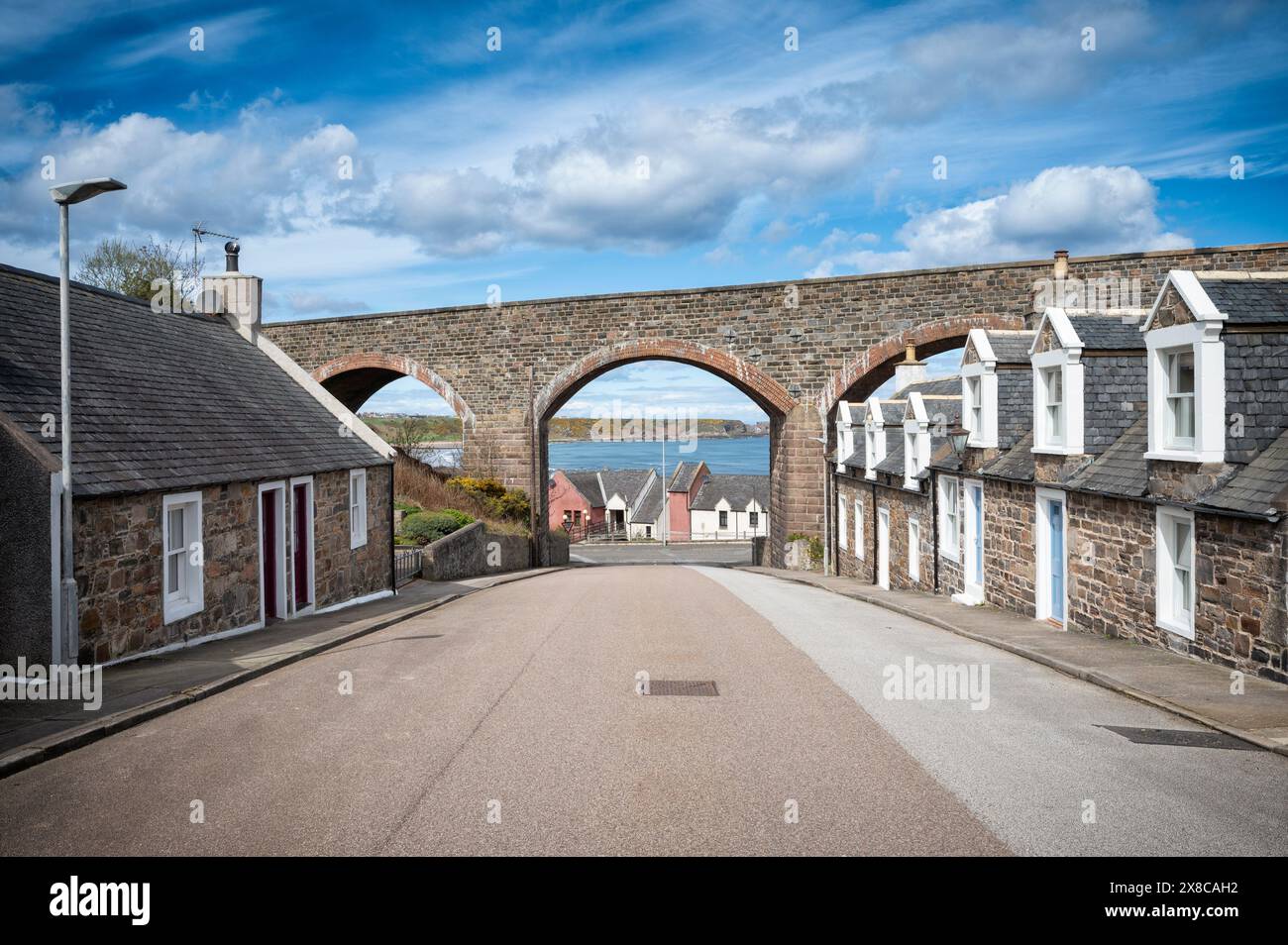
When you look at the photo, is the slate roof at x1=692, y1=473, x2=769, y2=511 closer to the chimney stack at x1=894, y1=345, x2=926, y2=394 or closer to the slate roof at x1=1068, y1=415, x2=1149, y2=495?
the chimney stack at x1=894, y1=345, x2=926, y2=394

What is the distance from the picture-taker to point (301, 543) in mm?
15805

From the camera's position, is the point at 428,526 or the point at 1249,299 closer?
the point at 1249,299

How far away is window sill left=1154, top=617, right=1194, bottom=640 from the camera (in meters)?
10.0

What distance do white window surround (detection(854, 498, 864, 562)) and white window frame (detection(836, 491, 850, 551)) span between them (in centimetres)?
109

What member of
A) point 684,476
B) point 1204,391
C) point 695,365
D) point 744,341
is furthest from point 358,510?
point 684,476

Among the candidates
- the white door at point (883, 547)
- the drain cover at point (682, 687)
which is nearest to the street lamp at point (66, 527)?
the drain cover at point (682, 687)

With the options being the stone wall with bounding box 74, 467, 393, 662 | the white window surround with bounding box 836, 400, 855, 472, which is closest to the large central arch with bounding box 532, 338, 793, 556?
the white window surround with bounding box 836, 400, 855, 472

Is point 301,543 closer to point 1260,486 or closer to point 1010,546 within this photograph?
point 1010,546

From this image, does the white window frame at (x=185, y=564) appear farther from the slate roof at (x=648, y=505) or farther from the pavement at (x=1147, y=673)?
the slate roof at (x=648, y=505)

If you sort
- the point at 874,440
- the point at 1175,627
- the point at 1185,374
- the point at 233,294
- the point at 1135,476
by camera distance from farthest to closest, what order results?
the point at 874,440
the point at 233,294
the point at 1135,476
the point at 1185,374
the point at 1175,627

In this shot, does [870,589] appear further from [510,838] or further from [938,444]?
[510,838]

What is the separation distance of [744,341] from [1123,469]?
64.6 feet
